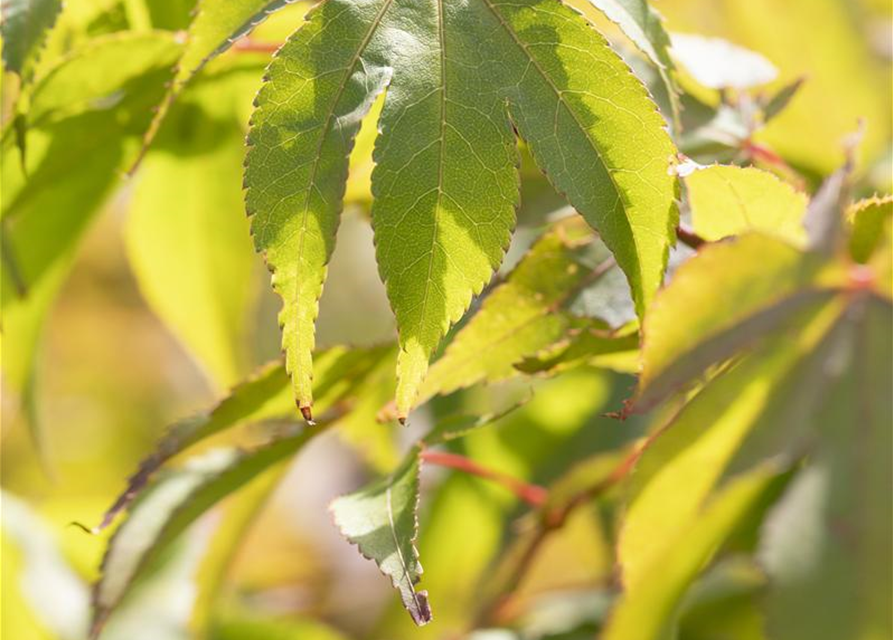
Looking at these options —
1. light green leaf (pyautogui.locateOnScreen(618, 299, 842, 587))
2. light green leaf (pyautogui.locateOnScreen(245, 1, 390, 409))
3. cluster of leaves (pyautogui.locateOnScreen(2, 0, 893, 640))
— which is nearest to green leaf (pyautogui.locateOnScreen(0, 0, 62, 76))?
cluster of leaves (pyautogui.locateOnScreen(2, 0, 893, 640))

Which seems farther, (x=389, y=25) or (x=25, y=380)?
(x=25, y=380)

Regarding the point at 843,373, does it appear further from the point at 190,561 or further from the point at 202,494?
the point at 190,561

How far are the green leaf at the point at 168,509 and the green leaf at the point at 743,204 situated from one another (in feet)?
0.87

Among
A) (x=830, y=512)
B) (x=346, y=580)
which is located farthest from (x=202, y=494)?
(x=346, y=580)

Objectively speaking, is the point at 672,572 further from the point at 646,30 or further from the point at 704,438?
the point at 646,30

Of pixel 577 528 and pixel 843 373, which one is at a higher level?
pixel 843 373

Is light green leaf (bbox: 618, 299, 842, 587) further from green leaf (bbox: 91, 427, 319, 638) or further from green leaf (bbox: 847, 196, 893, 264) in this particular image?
green leaf (bbox: 91, 427, 319, 638)

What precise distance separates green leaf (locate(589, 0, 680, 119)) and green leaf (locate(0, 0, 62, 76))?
262 millimetres

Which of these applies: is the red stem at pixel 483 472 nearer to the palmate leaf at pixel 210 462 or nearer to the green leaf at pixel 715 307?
the palmate leaf at pixel 210 462

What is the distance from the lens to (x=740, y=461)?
0.56m

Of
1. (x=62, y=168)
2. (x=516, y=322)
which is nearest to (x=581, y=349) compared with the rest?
(x=516, y=322)

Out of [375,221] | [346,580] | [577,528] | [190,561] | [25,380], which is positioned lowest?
[346,580]

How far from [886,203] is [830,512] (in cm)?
15

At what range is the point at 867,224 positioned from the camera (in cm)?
58
